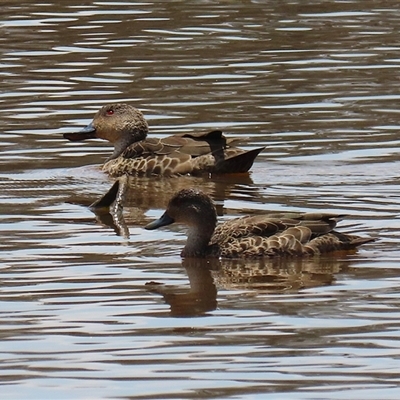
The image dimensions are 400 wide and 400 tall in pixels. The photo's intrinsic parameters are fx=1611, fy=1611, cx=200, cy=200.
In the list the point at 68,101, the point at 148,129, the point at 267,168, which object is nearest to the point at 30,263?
the point at 267,168

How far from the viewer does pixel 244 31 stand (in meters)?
21.4

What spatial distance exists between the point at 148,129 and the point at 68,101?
1.88 meters

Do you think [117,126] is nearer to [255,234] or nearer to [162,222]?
[162,222]

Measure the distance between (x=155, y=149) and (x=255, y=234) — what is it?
4.20 m

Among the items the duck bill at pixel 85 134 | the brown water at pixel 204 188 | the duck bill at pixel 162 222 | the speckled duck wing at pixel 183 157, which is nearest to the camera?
the brown water at pixel 204 188

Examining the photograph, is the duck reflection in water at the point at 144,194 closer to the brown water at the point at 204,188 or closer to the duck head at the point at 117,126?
the brown water at the point at 204,188

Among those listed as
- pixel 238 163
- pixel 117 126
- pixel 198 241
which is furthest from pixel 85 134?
pixel 198 241

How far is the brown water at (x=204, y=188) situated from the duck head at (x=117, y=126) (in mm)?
311

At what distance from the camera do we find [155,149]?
593 inches

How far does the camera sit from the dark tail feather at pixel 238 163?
14.3 meters

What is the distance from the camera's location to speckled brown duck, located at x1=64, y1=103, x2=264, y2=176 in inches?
575

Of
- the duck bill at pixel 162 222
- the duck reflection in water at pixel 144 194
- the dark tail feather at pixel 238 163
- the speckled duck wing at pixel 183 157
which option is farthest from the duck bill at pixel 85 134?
the duck bill at pixel 162 222

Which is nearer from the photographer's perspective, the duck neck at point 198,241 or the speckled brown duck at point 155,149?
the duck neck at point 198,241

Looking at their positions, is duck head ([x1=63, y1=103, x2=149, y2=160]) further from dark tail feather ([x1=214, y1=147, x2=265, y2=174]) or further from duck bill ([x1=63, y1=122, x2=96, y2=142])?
dark tail feather ([x1=214, y1=147, x2=265, y2=174])
